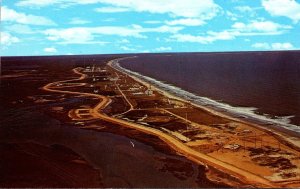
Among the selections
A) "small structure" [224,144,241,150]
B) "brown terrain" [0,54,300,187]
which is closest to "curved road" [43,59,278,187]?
"brown terrain" [0,54,300,187]

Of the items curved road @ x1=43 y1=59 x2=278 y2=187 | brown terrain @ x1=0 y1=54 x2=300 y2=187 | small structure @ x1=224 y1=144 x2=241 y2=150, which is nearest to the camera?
curved road @ x1=43 y1=59 x2=278 y2=187

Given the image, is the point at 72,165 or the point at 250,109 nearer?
the point at 72,165

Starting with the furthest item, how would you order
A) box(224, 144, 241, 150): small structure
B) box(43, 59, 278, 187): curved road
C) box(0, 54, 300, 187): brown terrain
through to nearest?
box(224, 144, 241, 150): small structure, box(0, 54, 300, 187): brown terrain, box(43, 59, 278, 187): curved road

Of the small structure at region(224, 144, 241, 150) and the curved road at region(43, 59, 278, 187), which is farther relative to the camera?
the small structure at region(224, 144, 241, 150)

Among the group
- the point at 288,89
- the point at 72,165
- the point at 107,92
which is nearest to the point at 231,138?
the point at 72,165

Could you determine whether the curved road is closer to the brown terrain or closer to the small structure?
the brown terrain

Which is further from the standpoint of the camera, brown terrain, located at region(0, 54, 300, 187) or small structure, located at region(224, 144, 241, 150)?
small structure, located at region(224, 144, 241, 150)

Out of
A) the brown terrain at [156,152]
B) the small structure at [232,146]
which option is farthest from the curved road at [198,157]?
the small structure at [232,146]

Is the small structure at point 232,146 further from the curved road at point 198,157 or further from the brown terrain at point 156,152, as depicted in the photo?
the curved road at point 198,157

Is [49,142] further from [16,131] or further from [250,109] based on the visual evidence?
[250,109]
